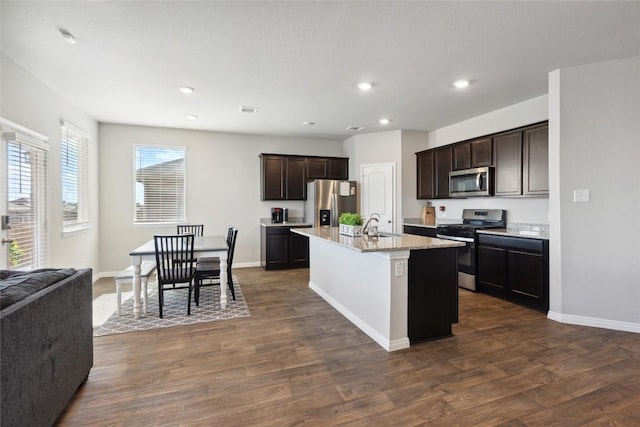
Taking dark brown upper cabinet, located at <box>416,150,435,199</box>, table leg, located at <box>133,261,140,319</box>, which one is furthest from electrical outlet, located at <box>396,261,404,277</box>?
dark brown upper cabinet, located at <box>416,150,435,199</box>

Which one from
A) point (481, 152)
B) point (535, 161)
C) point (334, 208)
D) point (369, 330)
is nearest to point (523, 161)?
point (535, 161)

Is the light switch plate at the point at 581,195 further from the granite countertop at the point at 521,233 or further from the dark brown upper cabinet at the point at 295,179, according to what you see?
the dark brown upper cabinet at the point at 295,179

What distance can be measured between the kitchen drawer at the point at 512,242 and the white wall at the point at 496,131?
0.65 m

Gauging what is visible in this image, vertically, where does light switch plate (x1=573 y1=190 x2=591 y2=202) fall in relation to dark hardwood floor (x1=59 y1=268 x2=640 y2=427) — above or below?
above

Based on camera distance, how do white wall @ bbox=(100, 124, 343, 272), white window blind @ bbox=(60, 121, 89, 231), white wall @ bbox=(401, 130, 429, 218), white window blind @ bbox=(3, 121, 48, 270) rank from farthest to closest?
white wall @ bbox=(401, 130, 429, 218)
white wall @ bbox=(100, 124, 343, 272)
white window blind @ bbox=(60, 121, 89, 231)
white window blind @ bbox=(3, 121, 48, 270)

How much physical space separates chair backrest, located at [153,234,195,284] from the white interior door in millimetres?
3665

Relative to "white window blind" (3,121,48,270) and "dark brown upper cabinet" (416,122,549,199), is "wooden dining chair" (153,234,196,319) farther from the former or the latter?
"dark brown upper cabinet" (416,122,549,199)

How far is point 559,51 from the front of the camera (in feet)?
9.45

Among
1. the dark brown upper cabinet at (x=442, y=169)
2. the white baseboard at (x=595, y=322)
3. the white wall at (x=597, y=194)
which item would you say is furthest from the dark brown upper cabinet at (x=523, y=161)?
the white baseboard at (x=595, y=322)

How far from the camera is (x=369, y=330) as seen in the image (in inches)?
118

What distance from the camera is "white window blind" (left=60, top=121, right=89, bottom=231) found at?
423 centimetres

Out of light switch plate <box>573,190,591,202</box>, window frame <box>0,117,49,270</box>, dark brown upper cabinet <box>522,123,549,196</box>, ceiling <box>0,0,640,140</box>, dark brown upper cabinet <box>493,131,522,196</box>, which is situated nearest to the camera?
ceiling <box>0,0,640,140</box>

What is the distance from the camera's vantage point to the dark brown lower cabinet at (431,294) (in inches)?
110

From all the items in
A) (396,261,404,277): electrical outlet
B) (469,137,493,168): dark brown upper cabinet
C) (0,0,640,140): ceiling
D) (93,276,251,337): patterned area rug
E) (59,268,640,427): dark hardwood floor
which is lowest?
(59,268,640,427): dark hardwood floor
